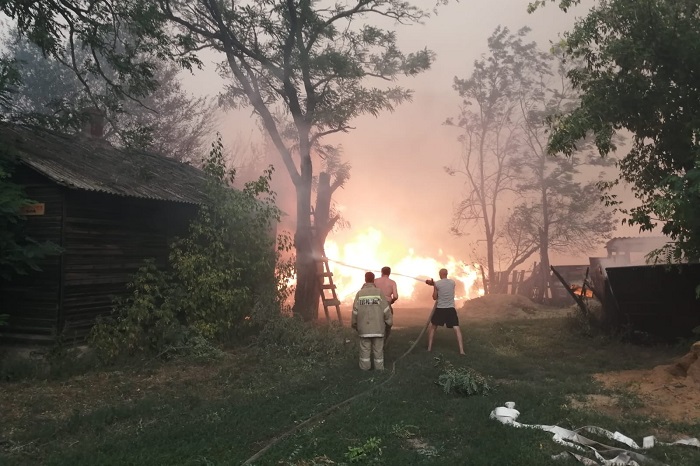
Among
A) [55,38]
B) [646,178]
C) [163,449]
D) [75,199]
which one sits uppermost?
[55,38]

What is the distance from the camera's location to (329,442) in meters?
5.49

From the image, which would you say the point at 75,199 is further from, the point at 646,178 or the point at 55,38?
the point at 646,178

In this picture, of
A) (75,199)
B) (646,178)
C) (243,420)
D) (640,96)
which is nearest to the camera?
(243,420)

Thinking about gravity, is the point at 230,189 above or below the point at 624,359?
above

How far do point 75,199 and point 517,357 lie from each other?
34.2ft

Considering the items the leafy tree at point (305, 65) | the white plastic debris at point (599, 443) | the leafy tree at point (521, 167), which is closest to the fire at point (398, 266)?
the leafy tree at point (521, 167)

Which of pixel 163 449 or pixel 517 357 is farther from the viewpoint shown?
pixel 517 357

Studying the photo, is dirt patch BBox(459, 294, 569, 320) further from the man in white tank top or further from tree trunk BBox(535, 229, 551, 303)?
the man in white tank top

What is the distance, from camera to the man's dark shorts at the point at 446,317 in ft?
36.7

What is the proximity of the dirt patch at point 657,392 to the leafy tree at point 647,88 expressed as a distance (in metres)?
2.67

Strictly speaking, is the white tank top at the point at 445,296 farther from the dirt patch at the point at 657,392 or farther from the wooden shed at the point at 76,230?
the wooden shed at the point at 76,230

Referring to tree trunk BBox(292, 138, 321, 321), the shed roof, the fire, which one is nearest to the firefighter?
tree trunk BBox(292, 138, 321, 321)

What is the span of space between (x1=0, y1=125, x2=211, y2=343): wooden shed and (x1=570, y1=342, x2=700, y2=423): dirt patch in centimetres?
970

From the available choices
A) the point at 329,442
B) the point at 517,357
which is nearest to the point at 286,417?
the point at 329,442
